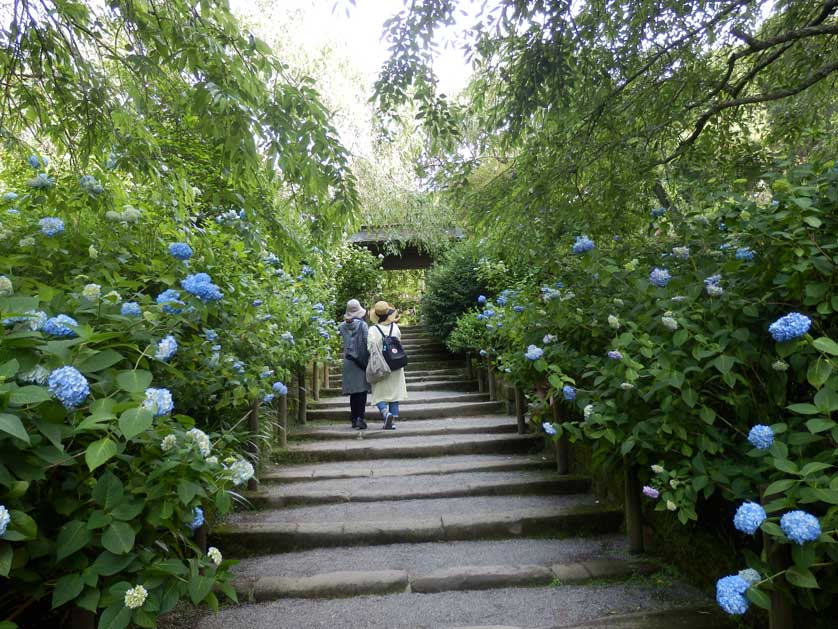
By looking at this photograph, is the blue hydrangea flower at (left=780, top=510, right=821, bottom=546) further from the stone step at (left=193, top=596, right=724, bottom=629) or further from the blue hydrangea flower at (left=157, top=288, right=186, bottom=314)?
the blue hydrangea flower at (left=157, top=288, right=186, bottom=314)

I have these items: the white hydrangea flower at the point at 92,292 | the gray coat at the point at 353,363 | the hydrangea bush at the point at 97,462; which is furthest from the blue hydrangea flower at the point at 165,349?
the gray coat at the point at 353,363

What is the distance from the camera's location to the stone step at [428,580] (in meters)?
3.24

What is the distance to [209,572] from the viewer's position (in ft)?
5.53

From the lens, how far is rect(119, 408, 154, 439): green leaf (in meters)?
1.43

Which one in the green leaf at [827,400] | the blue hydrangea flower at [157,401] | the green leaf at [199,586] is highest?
the blue hydrangea flower at [157,401]

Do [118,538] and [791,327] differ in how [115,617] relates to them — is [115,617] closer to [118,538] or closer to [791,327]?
[118,538]

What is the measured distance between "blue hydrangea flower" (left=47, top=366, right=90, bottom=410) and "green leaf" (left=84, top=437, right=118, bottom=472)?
115 mm

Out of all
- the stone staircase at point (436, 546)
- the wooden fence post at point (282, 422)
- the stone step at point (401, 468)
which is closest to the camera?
the stone staircase at point (436, 546)

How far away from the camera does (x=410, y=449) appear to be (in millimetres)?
5859

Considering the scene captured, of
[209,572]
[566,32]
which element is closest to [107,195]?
[209,572]

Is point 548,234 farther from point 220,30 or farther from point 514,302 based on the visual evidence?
point 220,30

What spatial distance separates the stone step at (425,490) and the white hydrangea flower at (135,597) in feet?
10.1

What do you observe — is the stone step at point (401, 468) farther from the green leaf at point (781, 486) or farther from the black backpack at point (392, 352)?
the green leaf at point (781, 486)

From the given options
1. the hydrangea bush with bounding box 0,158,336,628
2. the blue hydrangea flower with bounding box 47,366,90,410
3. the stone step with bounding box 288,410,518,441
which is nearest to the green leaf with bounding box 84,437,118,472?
the hydrangea bush with bounding box 0,158,336,628
